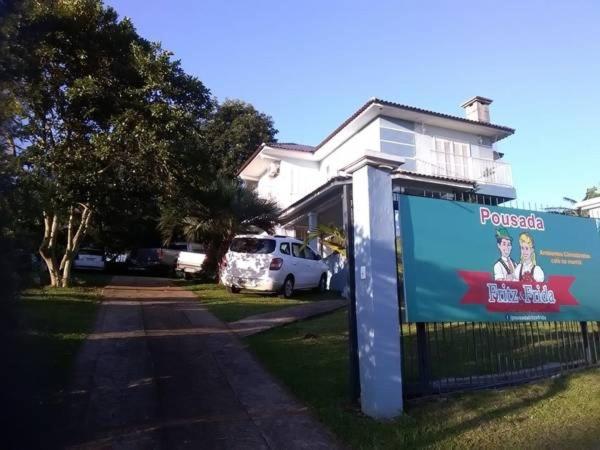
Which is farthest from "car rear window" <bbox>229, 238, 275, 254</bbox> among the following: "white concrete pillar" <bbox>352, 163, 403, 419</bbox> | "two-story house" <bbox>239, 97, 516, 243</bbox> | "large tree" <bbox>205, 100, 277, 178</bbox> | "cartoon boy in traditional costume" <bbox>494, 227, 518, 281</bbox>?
"large tree" <bbox>205, 100, 277, 178</bbox>

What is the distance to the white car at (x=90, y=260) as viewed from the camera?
2748 cm

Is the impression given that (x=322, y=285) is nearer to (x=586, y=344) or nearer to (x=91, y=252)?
(x=586, y=344)

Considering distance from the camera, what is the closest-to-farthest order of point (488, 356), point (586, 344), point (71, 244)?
point (488, 356), point (586, 344), point (71, 244)

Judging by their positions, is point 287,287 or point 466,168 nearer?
point 287,287

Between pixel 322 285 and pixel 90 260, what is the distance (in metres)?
15.5

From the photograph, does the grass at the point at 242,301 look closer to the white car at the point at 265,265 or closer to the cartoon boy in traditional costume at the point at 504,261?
the white car at the point at 265,265

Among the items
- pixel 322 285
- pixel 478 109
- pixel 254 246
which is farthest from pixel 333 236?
pixel 478 109

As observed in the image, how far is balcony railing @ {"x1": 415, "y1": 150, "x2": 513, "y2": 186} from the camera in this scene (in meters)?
22.6

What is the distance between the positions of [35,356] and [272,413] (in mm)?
2861

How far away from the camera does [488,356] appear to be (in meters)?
7.61

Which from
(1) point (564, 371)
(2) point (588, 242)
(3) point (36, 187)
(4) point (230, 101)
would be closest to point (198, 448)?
(3) point (36, 187)

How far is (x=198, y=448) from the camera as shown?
180 inches

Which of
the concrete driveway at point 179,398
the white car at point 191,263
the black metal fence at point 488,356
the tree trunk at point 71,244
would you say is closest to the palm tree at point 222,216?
the white car at point 191,263

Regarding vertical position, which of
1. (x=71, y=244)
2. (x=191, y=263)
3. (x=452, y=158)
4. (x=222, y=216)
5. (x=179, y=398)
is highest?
(x=452, y=158)
